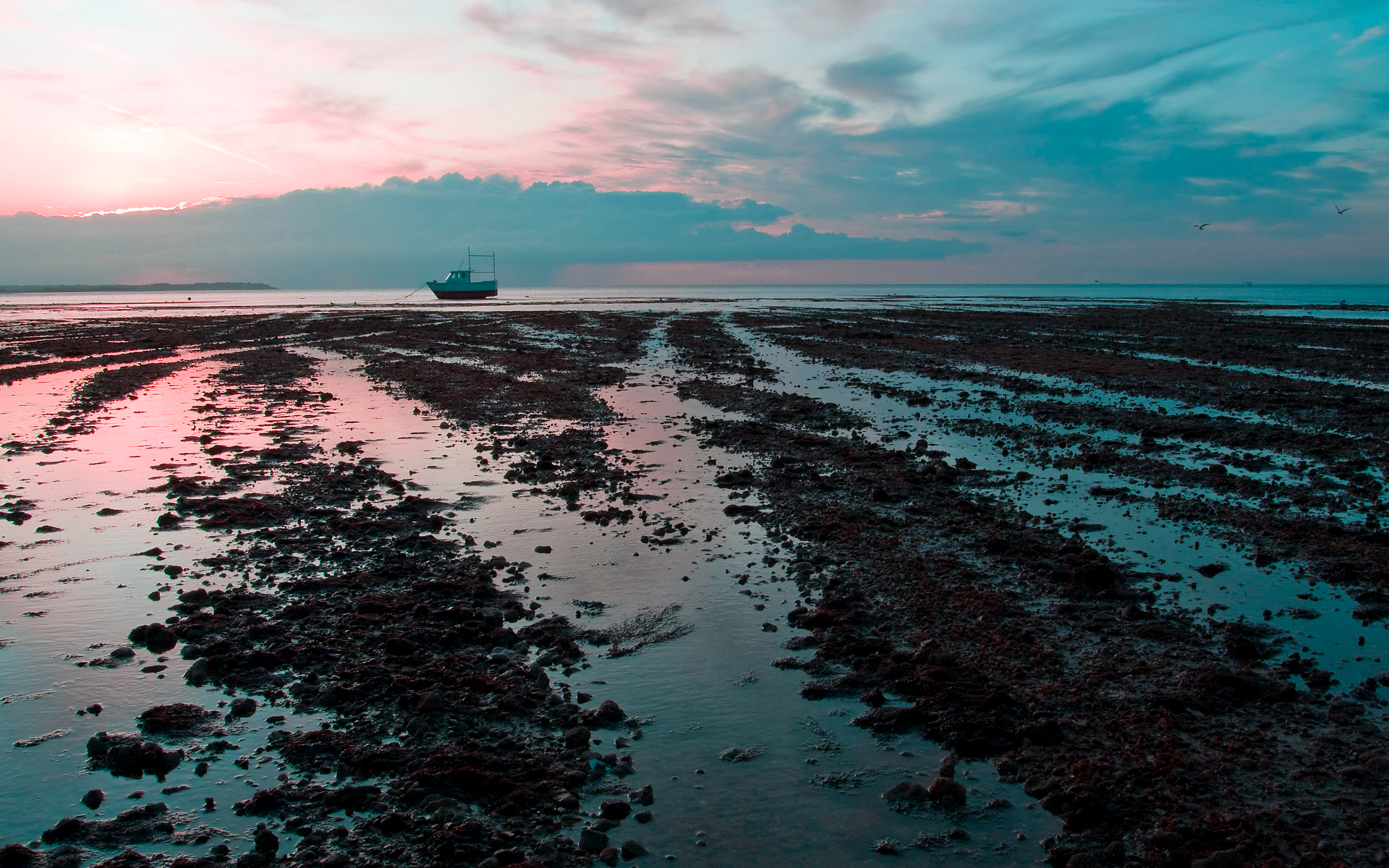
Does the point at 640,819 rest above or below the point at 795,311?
below

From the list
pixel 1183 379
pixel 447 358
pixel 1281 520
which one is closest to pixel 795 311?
pixel 447 358

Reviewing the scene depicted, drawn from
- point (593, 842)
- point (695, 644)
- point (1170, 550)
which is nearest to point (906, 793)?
point (593, 842)

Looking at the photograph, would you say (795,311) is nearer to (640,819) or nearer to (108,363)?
(108,363)

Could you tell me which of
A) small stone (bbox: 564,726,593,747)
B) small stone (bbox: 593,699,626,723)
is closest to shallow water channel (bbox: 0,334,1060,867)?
small stone (bbox: 593,699,626,723)

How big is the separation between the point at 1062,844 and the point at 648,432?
45.0 ft

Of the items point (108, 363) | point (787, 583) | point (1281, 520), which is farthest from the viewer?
point (108, 363)

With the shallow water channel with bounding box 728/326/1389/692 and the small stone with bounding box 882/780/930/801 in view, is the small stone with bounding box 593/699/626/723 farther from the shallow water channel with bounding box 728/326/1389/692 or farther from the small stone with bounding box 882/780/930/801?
the shallow water channel with bounding box 728/326/1389/692

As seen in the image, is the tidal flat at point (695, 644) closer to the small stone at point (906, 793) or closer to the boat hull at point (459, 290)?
the small stone at point (906, 793)

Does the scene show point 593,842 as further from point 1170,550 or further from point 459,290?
point 459,290

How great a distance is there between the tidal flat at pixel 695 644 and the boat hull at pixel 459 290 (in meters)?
107

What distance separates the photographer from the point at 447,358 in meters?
34.7

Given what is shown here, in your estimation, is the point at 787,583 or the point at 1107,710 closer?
the point at 1107,710

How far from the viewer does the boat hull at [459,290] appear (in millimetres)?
121000

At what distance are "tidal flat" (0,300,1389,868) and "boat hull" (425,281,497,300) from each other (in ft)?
352
